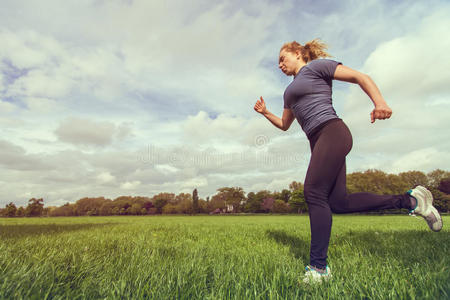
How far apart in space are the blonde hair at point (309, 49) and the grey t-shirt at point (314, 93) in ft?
1.56

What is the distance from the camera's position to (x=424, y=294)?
1.82 m

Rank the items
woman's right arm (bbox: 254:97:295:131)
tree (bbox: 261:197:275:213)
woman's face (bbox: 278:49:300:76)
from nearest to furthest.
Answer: woman's face (bbox: 278:49:300:76), woman's right arm (bbox: 254:97:295:131), tree (bbox: 261:197:275:213)

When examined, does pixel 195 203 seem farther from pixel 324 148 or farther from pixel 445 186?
pixel 324 148

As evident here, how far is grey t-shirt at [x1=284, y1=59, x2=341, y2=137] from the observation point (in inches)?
106

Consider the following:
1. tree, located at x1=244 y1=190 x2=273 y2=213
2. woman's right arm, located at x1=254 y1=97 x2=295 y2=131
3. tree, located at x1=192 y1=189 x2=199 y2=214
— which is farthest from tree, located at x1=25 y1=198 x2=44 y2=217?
woman's right arm, located at x1=254 y1=97 x2=295 y2=131

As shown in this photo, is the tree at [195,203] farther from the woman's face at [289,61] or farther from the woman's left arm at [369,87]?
the woman's left arm at [369,87]

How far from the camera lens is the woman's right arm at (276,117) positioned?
3.57 meters

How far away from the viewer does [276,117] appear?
3.83 meters

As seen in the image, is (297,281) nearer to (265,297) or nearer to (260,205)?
(265,297)

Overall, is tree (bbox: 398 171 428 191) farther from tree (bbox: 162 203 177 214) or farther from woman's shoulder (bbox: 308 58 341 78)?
woman's shoulder (bbox: 308 58 341 78)

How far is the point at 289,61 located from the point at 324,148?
1254 millimetres

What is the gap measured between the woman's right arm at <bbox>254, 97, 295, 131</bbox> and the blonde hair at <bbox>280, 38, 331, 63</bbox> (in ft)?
2.37

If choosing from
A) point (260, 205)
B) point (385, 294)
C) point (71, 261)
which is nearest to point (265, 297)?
point (385, 294)

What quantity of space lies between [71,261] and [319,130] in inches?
110
